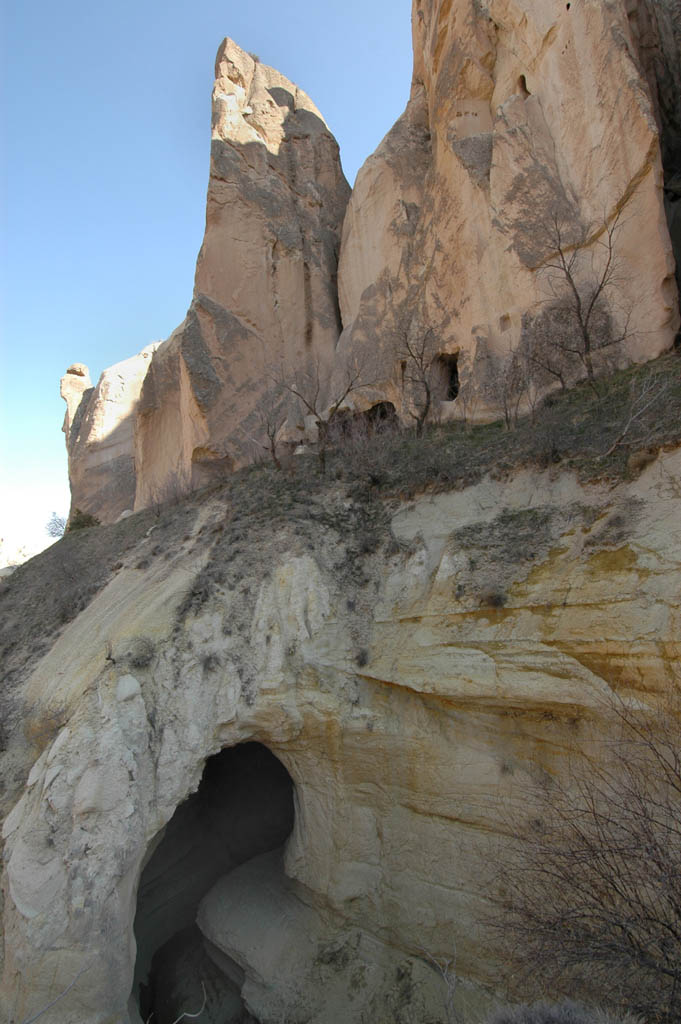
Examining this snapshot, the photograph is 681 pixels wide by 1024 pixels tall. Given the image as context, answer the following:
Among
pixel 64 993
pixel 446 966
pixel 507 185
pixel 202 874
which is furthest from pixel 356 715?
pixel 507 185

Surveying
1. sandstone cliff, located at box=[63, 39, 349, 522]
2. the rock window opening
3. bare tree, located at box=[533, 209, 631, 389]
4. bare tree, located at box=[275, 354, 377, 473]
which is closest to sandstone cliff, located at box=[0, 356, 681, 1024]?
bare tree, located at box=[533, 209, 631, 389]

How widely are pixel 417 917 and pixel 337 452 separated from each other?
362 inches

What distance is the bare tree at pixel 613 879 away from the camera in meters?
4.52

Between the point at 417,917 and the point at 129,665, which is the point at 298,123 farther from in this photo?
the point at 417,917

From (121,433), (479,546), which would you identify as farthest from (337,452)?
(121,433)

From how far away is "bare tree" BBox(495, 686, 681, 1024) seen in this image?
178 inches

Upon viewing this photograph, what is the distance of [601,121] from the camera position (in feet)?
40.9

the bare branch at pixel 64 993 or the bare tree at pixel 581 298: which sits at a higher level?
the bare tree at pixel 581 298

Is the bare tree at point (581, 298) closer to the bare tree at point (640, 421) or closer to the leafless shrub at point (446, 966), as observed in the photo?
the bare tree at point (640, 421)

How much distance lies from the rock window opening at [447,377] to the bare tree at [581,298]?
3.15 m

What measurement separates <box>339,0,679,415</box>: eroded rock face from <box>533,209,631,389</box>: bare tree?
6cm

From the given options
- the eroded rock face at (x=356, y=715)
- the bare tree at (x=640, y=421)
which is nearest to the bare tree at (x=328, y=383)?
the eroded rock face at (x=356, y=715)

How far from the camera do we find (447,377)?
16.3m

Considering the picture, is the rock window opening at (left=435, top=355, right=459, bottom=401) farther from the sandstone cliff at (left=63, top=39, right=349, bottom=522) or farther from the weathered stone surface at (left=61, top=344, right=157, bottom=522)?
the weathered stone surface at (left=61, top=344, right=157, bottom=522)
